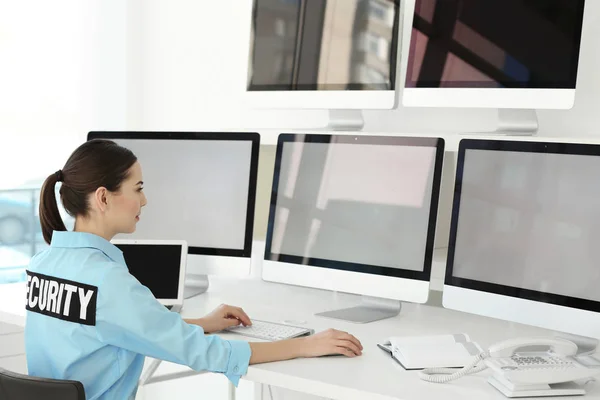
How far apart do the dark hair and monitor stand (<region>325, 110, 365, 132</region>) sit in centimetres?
94

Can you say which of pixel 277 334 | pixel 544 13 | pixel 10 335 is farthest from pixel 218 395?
pixel 544 13

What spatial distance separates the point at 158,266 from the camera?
207cm

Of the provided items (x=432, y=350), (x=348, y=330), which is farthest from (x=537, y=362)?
(x=348, y=330)

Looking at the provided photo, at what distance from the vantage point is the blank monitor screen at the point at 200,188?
2.23 m

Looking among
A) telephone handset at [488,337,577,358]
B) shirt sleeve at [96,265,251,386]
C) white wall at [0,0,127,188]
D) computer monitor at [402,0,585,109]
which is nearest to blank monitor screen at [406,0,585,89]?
computer monitor at [402,0,585,109]

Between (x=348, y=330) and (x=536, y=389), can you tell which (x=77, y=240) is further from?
(x=536, y=389)

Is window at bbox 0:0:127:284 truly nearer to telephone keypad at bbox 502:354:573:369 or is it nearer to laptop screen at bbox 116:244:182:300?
laptop screen at bbox 116:244:182:300

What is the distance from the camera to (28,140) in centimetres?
316

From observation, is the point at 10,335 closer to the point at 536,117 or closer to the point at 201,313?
the point at 201,313

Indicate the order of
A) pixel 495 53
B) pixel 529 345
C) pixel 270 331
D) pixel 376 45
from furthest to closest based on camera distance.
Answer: pixel 376 45, pixel 495 53, pixel 270 331, pixel 529 345

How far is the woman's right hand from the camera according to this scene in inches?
64.3

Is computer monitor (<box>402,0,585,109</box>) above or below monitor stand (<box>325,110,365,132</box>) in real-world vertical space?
above

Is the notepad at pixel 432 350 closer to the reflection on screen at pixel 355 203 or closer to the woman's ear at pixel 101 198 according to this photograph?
the reflection on screen at pixel 355 203

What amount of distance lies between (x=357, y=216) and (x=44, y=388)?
957mm
